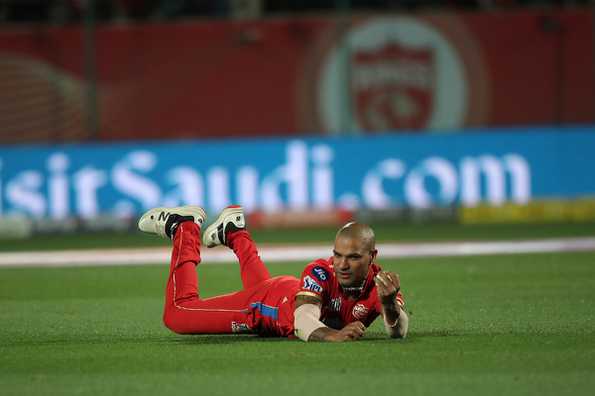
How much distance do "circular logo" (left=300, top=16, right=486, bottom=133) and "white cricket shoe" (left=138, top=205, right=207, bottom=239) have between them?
13768 mm

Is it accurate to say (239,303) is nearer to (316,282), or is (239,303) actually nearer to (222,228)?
(222,228)

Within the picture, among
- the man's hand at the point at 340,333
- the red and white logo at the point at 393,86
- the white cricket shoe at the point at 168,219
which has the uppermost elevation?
the red and white logo at the point at 393,86

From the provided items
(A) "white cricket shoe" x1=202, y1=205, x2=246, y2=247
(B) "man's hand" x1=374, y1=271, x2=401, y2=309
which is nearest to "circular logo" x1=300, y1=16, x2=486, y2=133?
(A) "white cricket shoe" x1=202, y1=205, x2=246, y2=247

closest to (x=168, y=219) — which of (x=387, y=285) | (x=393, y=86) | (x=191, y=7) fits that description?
(x=387, y=285)

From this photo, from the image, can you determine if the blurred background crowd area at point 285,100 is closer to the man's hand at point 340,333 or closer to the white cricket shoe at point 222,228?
the white cricket shoe at point 222,228

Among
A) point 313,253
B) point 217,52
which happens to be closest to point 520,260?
point 313,253

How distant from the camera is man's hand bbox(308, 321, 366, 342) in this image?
8.75 metres

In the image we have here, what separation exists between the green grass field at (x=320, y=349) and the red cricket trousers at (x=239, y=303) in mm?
142

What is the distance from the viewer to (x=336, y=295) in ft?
29.1

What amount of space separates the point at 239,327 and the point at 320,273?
1000 mm

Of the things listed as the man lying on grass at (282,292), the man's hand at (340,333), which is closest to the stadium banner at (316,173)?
the man lying on grass at (282,292)

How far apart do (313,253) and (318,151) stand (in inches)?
198

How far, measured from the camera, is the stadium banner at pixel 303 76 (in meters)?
23.6

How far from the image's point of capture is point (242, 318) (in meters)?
9.28
